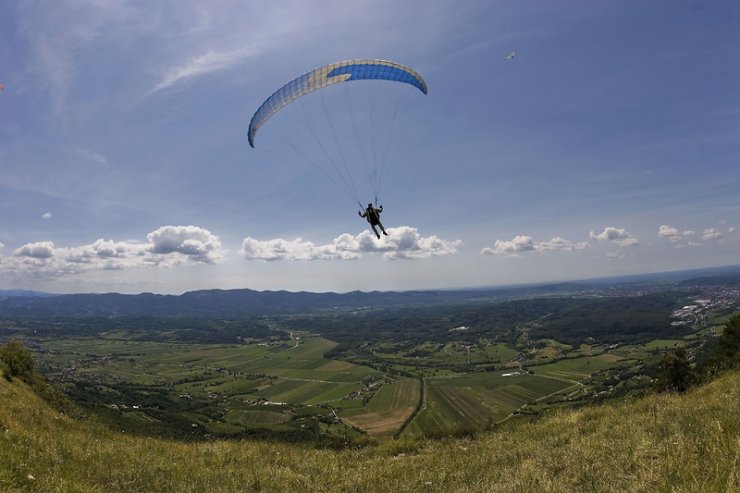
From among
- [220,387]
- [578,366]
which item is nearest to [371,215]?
[220,387]

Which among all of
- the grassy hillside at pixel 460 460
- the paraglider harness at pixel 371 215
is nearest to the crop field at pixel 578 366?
the paraglider harness at pixel 371 215

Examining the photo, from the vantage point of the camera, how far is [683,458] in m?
5.35

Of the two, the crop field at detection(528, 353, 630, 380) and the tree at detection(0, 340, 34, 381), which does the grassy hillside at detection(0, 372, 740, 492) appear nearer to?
the tree at detection(0, 340, 34, 381)

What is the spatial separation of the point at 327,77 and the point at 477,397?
111207 millimetres

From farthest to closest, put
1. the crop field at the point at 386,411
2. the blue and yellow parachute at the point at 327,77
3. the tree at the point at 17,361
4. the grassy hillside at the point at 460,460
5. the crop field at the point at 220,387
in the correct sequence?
the crop field at the point at 220,387 < the crop field at the point at 386,411 < the tree at the point at 17,361 < the blue and yellow parachute at the point at 327,77 < the grassy hillside at the point at 460,460

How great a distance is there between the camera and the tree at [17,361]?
95.3ft

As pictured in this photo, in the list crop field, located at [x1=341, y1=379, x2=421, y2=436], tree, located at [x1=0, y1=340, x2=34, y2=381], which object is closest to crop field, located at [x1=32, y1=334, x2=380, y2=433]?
crop field, located at [x1=341, y1=379, x2=421, y2=436]

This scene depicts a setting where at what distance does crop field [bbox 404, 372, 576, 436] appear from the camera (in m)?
91.5

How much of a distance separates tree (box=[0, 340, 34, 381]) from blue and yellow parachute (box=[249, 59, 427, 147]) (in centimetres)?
2548

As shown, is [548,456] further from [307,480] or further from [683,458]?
[307,480]

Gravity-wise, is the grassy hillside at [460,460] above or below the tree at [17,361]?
above

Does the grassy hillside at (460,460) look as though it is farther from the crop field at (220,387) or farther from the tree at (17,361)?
the crop field at (220,387)

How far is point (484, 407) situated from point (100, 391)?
11533 cm

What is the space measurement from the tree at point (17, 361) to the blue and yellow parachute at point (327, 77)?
2548cm
